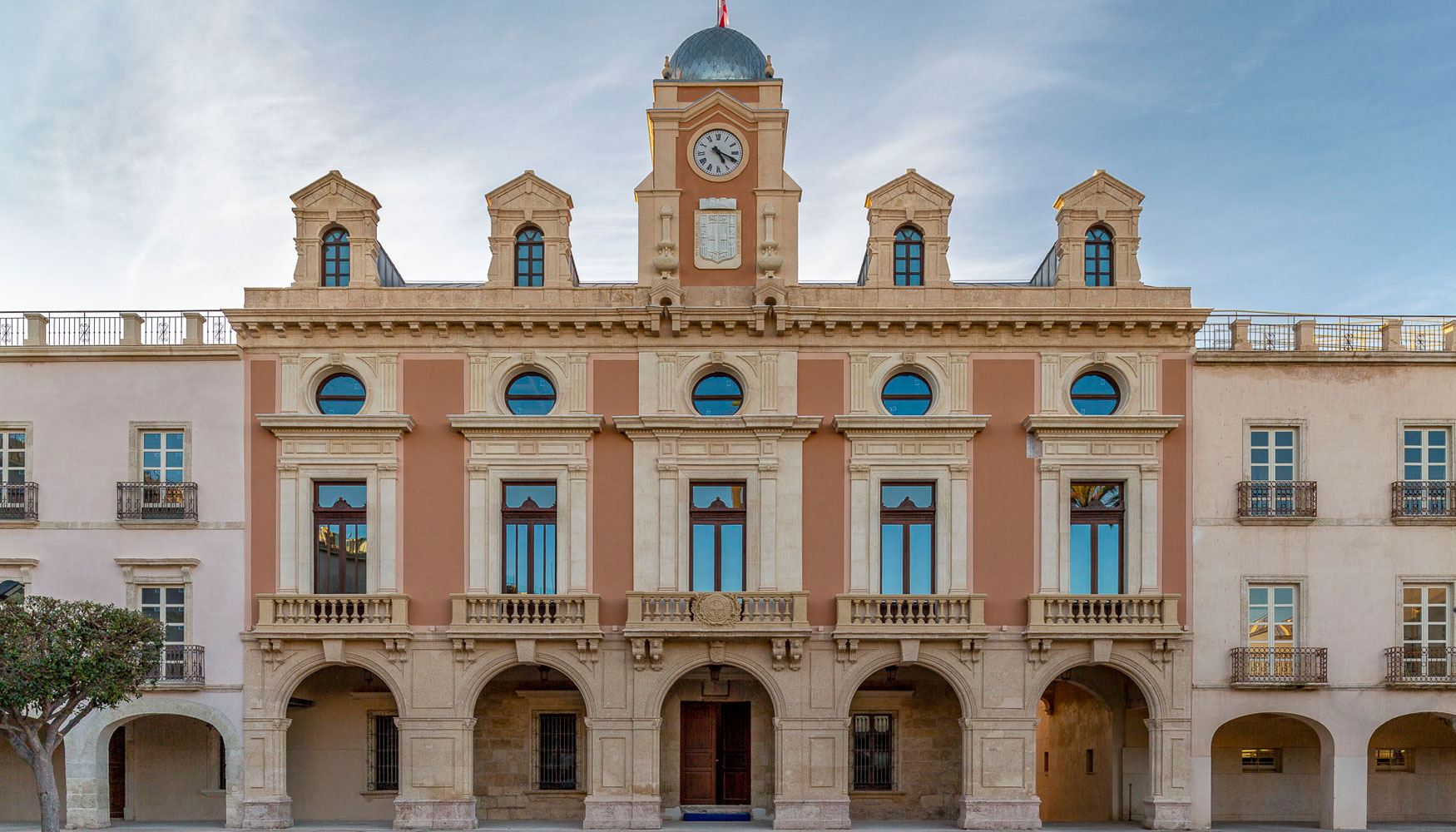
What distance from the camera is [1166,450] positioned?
89.1ft

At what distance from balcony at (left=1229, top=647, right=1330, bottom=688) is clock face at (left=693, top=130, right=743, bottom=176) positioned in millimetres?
16647

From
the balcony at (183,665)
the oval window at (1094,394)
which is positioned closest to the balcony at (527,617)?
the balcony at (183,665)

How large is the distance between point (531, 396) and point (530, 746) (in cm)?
891

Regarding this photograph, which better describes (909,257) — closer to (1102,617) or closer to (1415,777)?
(1102,617)

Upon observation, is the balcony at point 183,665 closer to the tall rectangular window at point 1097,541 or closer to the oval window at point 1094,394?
the tall rectangular window at point 1097,541

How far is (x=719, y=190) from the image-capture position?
2805 cm

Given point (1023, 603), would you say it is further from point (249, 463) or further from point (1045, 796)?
point (249, 463)

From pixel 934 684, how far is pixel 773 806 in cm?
515

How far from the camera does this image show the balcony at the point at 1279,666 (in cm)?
2644

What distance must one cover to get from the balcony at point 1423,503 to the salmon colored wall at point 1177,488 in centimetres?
488

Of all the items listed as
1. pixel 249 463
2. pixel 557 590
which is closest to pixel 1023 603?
pixel 557 590

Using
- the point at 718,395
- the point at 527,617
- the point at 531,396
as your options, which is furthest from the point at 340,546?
the point at 718,395

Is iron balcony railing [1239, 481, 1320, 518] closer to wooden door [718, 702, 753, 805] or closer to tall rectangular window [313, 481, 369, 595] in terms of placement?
wooden door [718, 702, 753, 805]

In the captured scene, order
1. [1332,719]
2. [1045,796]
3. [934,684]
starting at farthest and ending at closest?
[1045,796]
[934,684]
[1332,719]
